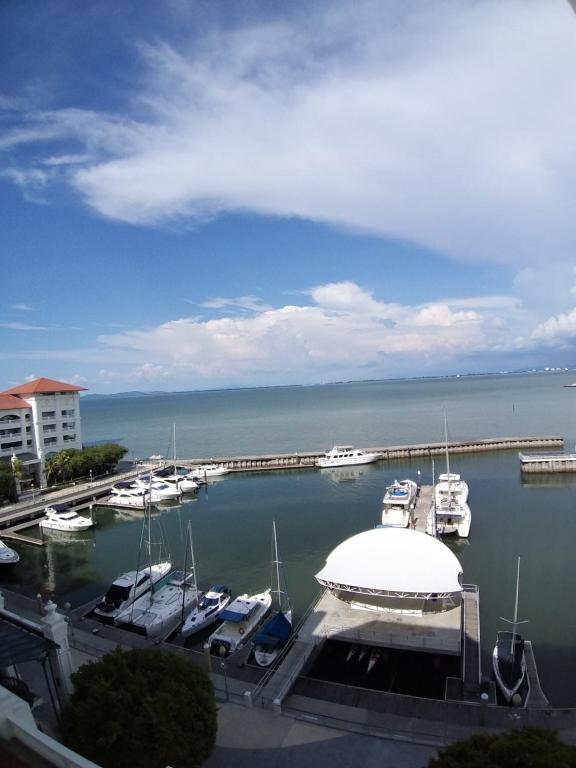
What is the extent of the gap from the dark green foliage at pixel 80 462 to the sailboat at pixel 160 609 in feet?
109

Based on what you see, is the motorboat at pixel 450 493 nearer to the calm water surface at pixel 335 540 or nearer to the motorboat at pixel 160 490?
the calm water surface at pixel 335 540

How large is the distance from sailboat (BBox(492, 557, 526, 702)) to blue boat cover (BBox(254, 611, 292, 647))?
835 centimetres

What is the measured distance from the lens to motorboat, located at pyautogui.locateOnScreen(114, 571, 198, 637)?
24078mm

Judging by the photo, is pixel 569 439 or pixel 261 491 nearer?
pixel 261 491

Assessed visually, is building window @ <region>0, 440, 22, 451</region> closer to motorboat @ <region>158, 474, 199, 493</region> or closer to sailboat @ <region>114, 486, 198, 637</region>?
motorboat @ <region>158, 474, 199, 493</region>

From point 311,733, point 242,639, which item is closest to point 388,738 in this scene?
point 311,733

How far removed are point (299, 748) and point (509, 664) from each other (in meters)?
9.13

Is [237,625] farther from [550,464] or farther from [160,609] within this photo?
[550,464]

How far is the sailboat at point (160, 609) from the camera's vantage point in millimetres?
24094

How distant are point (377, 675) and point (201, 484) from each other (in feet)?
139

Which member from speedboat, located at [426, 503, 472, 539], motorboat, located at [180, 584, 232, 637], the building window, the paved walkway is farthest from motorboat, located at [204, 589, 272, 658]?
the building window

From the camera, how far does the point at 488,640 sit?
2281 centimetres

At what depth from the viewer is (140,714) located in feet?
39.2

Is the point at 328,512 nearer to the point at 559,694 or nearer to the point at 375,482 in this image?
the point at 375,482
